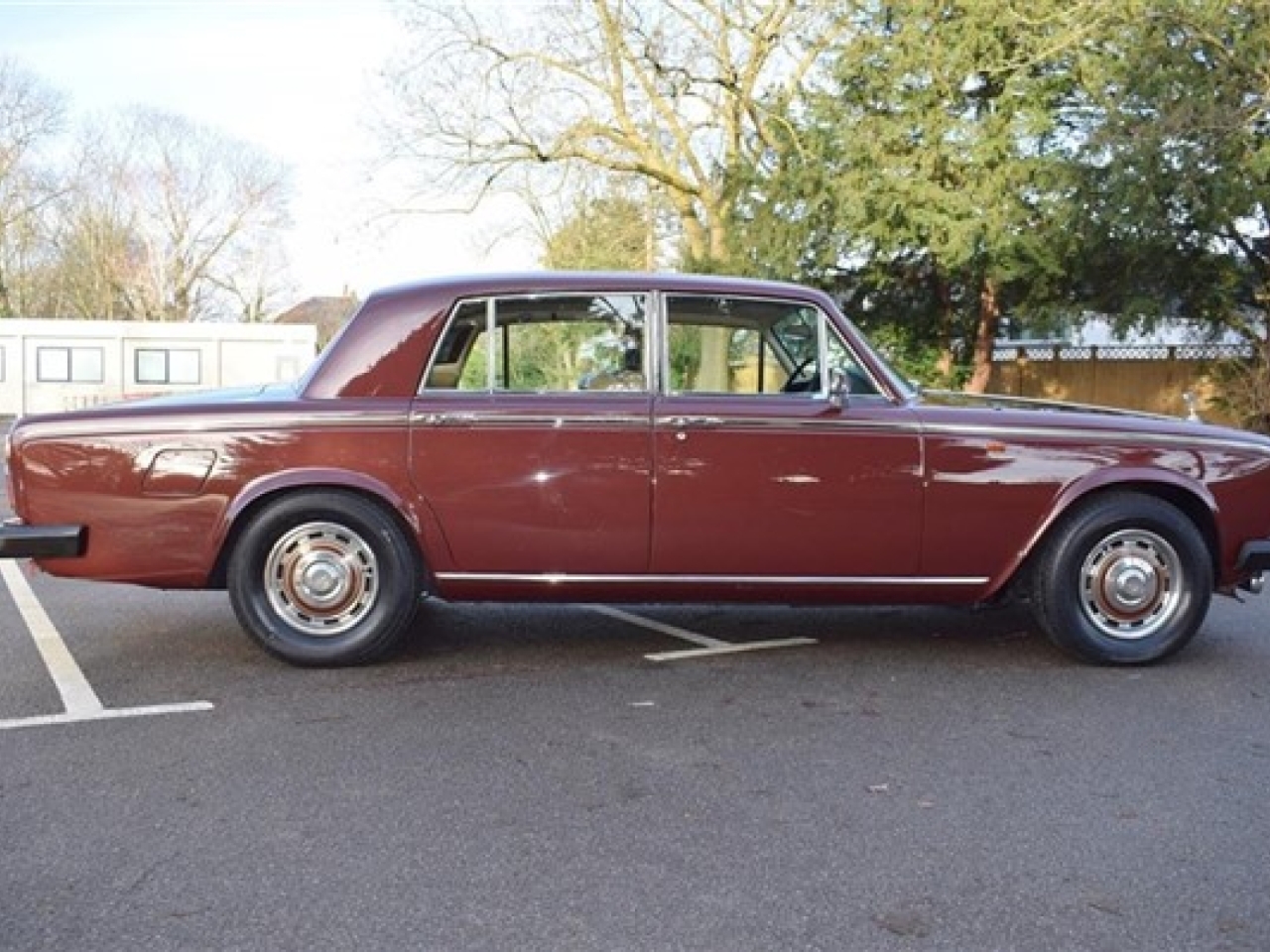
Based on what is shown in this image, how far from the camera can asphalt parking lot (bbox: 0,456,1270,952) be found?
280cm

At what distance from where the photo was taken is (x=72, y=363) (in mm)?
34000

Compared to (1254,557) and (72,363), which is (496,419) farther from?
(72,363)

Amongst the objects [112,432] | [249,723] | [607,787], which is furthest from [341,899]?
[112,432]

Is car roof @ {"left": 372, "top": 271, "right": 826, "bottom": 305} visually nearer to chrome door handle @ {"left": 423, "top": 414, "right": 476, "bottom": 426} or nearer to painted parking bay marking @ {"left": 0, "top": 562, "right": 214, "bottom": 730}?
chrome door handle @ {"left": 423, "top": 414, "right": 476, "bottom": 426}

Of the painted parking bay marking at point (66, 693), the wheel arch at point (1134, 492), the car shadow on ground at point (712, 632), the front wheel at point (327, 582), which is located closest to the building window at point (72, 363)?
the painted parking bay marking at point (66, 693)

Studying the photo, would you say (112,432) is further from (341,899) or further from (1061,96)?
Answer: (1061,96)

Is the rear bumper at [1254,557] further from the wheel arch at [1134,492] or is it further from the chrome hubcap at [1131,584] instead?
the chrome hubcap at [1131,584]

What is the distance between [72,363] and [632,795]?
34.6 meters

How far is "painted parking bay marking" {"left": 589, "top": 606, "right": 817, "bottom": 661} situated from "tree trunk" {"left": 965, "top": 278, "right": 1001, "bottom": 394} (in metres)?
16.3

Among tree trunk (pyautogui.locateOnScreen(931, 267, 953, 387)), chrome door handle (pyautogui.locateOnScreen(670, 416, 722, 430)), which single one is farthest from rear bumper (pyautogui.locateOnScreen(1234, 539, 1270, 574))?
tree trunk (pyautogui.locateOnScreen(931, 267, 953, 387))

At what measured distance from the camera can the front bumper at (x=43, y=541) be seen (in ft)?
16.1

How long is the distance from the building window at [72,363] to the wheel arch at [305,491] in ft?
105

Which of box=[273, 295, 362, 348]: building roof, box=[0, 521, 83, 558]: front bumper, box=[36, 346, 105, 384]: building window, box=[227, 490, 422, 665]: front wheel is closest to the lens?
box=[0, 521, 83, 558]: front bumper

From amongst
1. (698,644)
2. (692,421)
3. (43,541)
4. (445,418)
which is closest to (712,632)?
(698,644)
